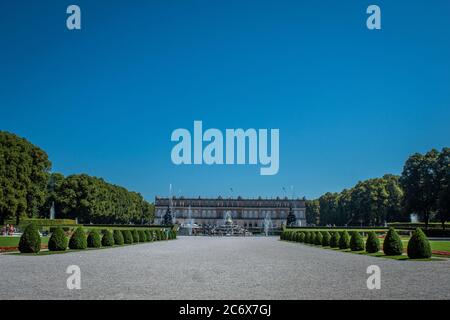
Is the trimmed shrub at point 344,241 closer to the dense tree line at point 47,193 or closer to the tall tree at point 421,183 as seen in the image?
the dense tree line at point 47,193

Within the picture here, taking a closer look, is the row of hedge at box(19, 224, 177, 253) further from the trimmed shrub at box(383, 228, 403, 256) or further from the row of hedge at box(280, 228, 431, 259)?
the trimmed shrub at box(383, 228, 403, 256)

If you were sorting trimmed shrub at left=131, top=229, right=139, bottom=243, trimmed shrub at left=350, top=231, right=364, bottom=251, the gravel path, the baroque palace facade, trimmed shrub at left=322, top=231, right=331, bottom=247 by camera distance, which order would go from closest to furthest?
the gravel path
trimmed shrub at left=350, top=231, right=364, bottom=251
trimmed shrub at left=322, top=231, right=331, bottom=247
trimmed shrub at left=131, top=229, right=139, bottom=243
the baroque palace facade

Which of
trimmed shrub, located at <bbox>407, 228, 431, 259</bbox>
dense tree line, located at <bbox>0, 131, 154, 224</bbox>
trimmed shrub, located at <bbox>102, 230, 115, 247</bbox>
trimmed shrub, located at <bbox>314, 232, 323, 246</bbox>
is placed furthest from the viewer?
dense tree line, located at <bbox>0, 131, 154, 224</bbox>

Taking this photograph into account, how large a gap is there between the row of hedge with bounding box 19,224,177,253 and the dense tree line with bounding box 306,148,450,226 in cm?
3418

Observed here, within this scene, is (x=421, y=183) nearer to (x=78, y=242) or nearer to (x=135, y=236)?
(x=135, y=236)

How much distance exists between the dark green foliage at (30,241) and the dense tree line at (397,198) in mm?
44799

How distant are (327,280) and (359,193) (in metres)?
81.1

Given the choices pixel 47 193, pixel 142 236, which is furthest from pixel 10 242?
pixel 47 193

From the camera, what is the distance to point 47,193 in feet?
252

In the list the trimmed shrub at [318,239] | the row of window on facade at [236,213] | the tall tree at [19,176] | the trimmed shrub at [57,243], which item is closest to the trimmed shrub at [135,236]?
the trimmed shrub at [318,239]

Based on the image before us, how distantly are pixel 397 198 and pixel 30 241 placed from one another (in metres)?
73.8

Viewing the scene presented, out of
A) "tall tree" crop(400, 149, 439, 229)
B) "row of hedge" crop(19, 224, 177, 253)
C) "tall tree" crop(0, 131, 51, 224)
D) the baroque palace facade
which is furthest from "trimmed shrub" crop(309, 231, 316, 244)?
the baroque palace facade

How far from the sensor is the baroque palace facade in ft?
486
